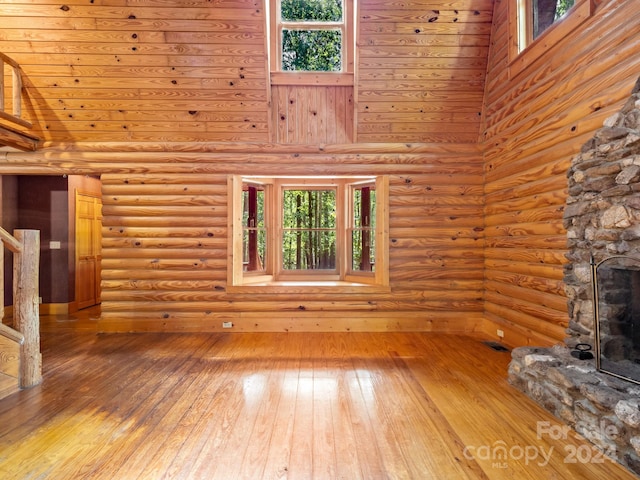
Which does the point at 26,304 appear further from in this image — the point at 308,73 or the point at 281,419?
the point at 308,73

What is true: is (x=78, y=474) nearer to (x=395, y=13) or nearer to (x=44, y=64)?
(x=44, y=64)

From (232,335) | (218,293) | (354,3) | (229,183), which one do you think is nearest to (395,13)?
(354,3)

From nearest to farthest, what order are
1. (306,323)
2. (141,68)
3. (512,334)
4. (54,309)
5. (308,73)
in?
1. (512,334)
2. (141,68)
3. (308,73)
4. (306,323)
5. (54,309)

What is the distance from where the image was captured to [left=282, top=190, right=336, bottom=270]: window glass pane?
18.0 ft

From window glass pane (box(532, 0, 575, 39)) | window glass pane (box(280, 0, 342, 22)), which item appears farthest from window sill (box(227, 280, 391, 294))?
window glass pane (box(280, 0, 342, 22))

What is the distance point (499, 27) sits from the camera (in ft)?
13.7

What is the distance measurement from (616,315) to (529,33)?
10.3ft

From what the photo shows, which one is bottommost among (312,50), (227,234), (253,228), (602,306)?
(602,306)

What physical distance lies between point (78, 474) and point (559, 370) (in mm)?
3199

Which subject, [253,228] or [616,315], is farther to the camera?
[253,228]

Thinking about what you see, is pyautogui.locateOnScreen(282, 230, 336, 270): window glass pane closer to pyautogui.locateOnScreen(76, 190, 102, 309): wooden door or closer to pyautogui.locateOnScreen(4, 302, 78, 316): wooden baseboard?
pyautogui.locateOnScreen(76, 190, 102, 309): wooden door

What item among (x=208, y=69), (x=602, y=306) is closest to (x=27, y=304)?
(x=208, y=69)

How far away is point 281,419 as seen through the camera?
254 cm

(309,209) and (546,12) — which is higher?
(546,12)
